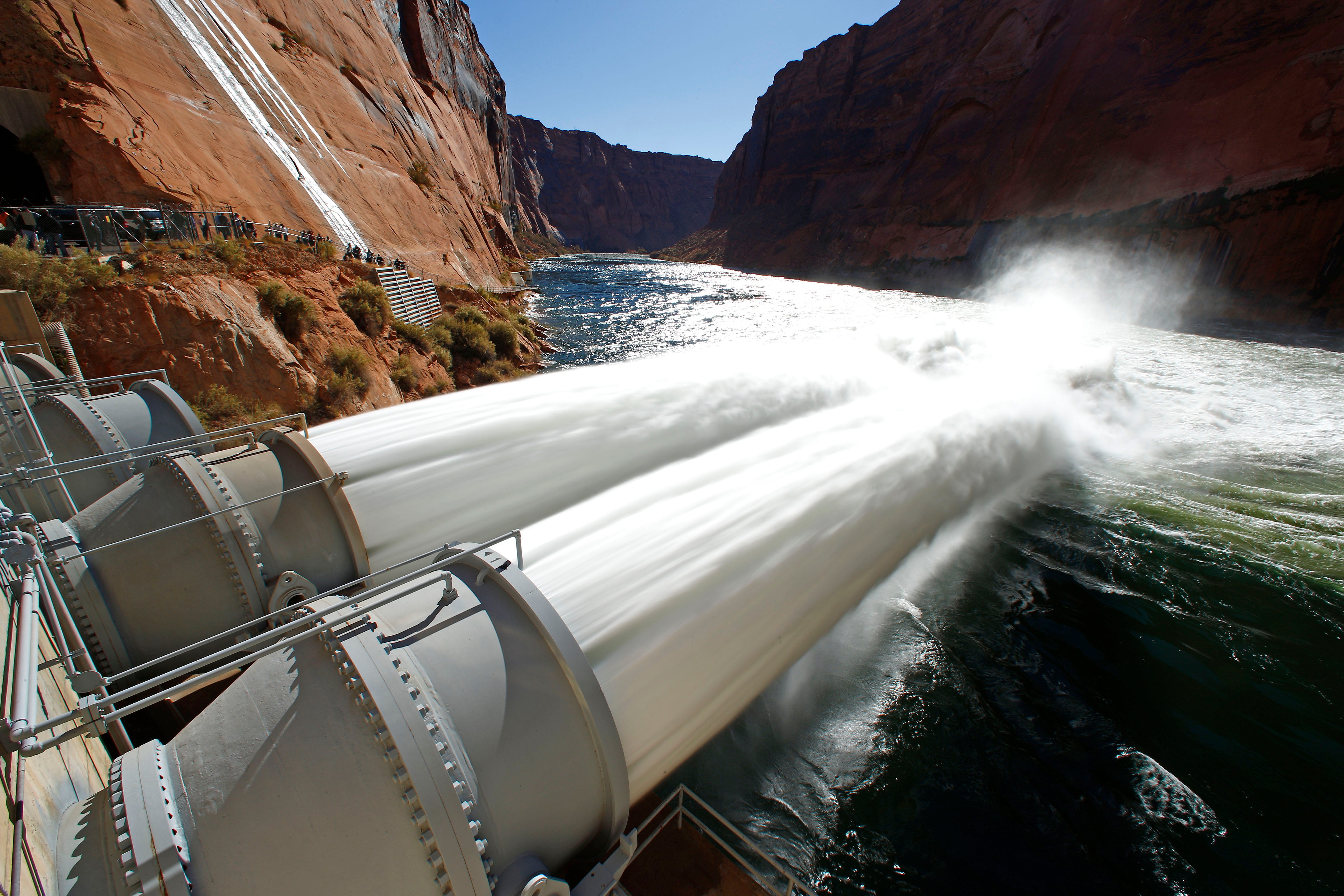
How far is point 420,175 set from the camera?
3628cm

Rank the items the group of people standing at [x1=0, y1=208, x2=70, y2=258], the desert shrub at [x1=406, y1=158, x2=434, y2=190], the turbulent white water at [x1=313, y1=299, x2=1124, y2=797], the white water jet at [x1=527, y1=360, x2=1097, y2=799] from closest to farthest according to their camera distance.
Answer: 1. the white water jet at [x1=527, y1=360, x2=1097, y2=799]
2. the turbulent white water at [x1=313, y1=299, x2=1124, y2=797]
3. the group of people standing at [x1=0, y1=208, x2=70, y2=258]
4. the desert shrub at [x1=406, y1=158, x2=434, y2=190]

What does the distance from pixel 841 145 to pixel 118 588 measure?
97155 mm

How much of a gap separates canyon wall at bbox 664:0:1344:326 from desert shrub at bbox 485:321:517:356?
38.1 m

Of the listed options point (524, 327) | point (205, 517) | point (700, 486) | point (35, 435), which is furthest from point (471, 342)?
point (205, 517)

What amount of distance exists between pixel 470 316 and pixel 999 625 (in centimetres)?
2054

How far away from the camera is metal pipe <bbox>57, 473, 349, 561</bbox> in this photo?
3963 mm

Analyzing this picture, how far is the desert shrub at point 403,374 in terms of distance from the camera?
1559cm

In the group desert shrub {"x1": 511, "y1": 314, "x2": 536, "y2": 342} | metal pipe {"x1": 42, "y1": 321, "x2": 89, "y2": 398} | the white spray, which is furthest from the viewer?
desert shrub {"x1": 511, "y1": 314, "x2": 536, "y2": 342}

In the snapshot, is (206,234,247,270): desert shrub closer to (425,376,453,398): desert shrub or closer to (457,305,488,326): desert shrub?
(425,376,453,398): desert shrub

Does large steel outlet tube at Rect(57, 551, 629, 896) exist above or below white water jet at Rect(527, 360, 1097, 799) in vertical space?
above

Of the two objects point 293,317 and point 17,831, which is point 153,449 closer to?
point 17,831

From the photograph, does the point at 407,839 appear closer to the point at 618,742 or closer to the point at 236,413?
the point at 618,742

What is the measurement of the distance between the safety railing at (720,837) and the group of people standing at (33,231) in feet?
51.4

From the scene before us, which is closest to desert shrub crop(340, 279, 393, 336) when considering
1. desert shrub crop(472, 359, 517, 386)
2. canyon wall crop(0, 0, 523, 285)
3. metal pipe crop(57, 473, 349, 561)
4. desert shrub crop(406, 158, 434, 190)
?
desert shrub crop(472, 359, 517, 386)
